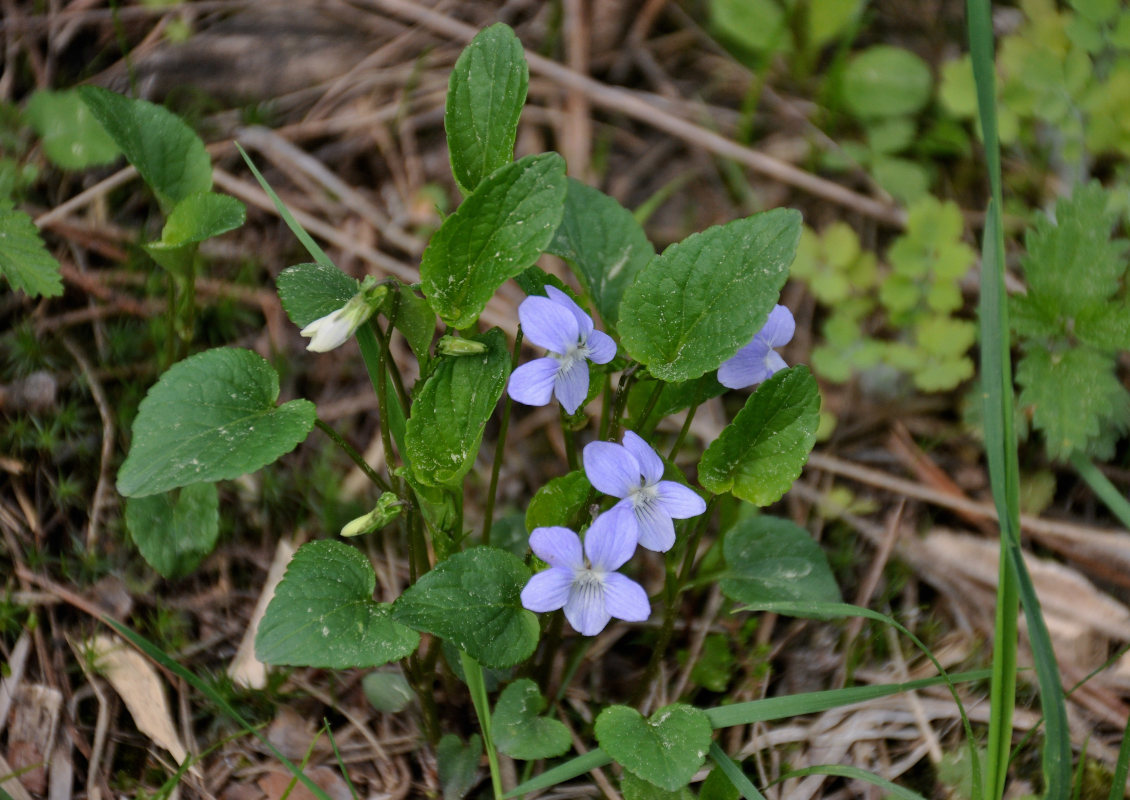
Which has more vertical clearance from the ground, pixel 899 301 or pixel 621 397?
pixel 621 397

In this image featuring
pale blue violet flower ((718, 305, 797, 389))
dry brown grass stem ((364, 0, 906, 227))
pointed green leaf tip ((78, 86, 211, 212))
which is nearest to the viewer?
pale blue violet flower ((718, 305, 797, 389))

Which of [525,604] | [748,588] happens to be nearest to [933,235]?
[748,588]

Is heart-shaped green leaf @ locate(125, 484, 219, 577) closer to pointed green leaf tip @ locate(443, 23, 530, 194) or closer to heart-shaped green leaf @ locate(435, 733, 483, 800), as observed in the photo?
heart-shaped green leaf @ locate(435, 733, 483, 800)

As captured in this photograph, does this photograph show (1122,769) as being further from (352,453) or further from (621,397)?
(352,453)

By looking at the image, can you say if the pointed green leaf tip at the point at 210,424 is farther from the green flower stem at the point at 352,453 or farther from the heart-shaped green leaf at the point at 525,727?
the heart-shaped green leaf at the point at 525,727

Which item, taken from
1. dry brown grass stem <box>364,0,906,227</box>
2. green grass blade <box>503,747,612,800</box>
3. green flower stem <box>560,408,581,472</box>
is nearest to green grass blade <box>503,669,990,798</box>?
green grass blade <box>503,747,612,800</box>

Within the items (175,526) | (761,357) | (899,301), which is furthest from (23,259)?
(899,301)
